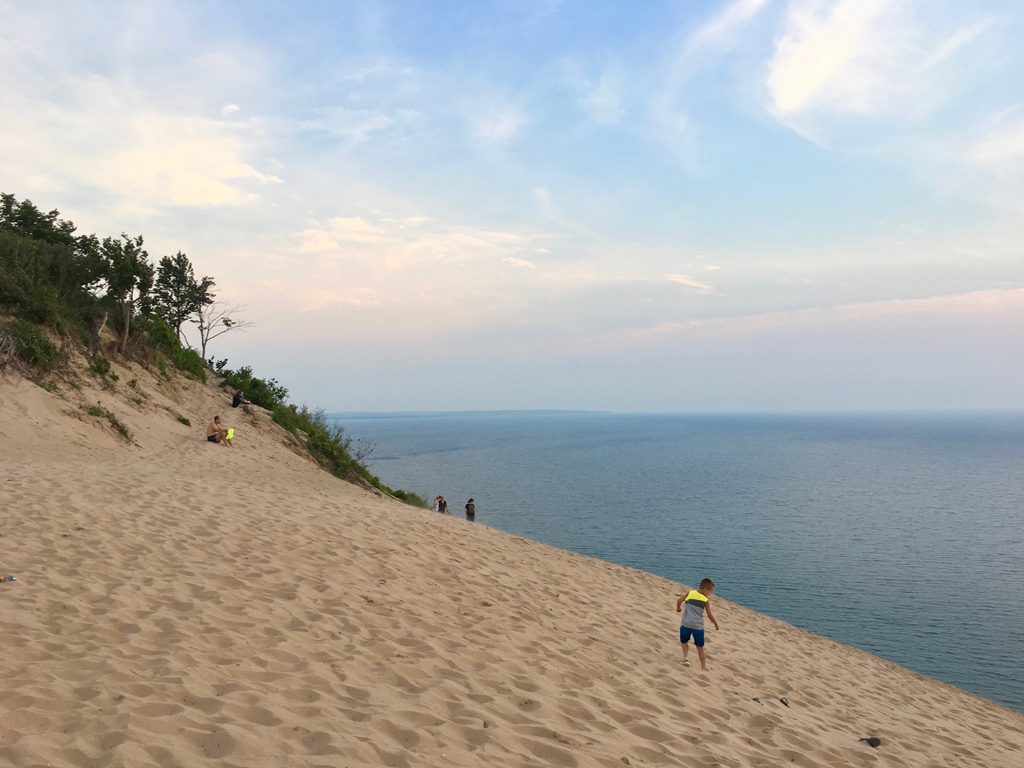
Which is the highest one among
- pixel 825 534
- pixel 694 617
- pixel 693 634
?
pixel 694 617

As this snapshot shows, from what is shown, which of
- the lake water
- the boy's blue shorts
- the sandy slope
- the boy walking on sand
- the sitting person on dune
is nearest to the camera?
the sandy slope

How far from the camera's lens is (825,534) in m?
35.9

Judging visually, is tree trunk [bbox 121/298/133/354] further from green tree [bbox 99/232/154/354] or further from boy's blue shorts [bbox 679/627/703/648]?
boy's blue shorts [bbox 679/627/703/648]

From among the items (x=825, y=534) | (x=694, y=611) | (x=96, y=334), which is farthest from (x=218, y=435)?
(x=825, y=534)

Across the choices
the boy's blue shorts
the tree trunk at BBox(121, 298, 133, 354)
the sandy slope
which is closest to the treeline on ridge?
the tree trunk at BBox(121, 298, 133, 354)

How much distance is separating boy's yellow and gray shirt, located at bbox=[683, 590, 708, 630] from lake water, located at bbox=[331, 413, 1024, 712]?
37.9 feet

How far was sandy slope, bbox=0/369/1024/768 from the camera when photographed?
15.5 feet

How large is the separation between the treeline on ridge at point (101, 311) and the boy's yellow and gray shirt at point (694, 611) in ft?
67.2

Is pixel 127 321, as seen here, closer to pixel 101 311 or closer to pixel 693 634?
pixel 101 311

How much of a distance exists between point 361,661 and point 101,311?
85.3 ft

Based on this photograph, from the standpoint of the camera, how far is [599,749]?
17.5ft

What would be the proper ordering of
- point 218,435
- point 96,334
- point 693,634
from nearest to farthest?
point 693,634 → point 218,435 → point 96,334

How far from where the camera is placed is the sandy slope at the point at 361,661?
473 centimetres

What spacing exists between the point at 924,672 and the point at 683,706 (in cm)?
1388
